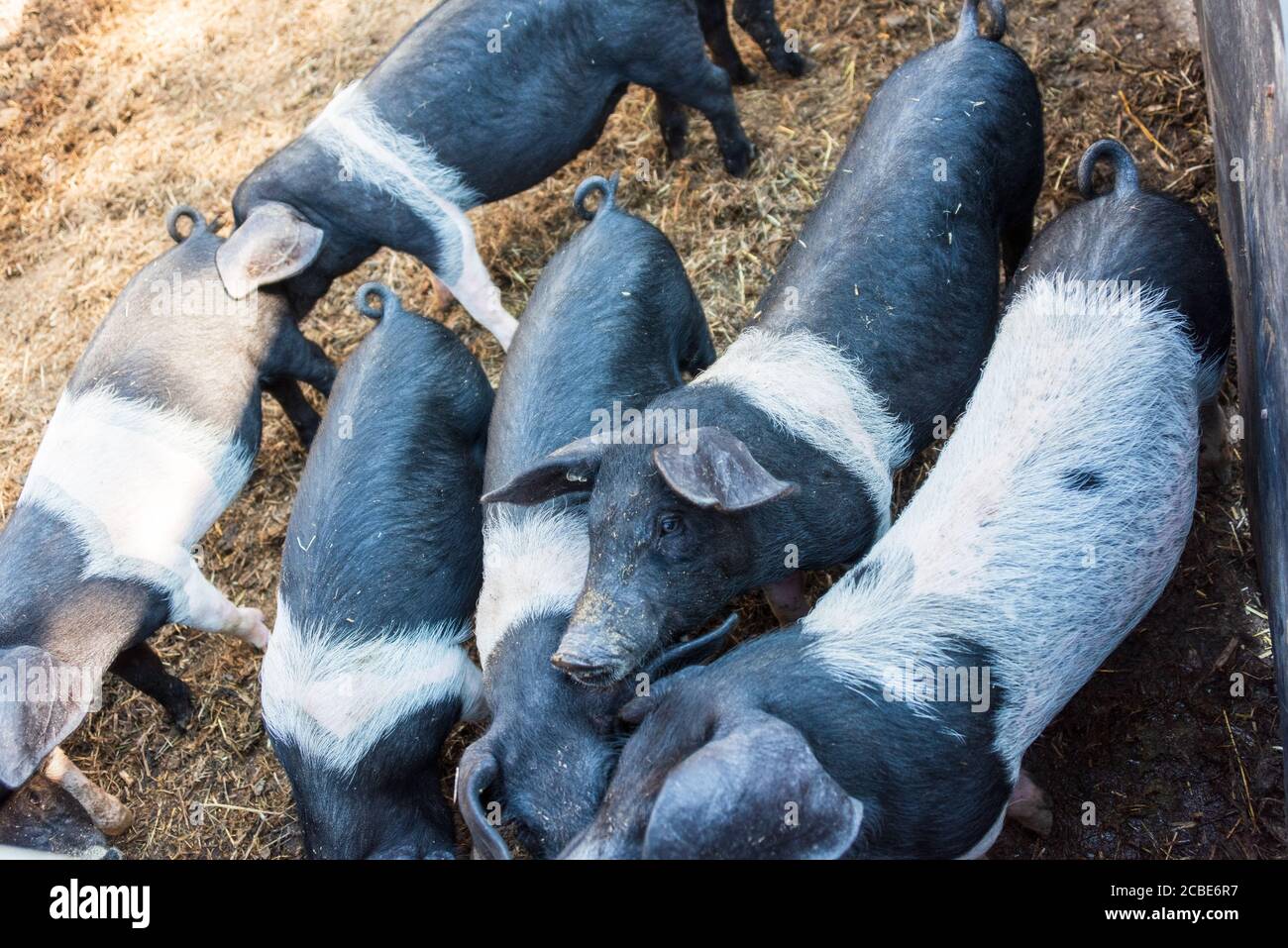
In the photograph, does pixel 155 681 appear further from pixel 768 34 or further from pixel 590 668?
pixel 768 34

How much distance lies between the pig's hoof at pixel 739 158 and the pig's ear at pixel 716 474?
2.42 meters

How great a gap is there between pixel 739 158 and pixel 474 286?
1.31 metres

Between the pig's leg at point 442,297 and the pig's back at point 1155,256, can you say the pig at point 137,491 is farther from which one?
the pig's back at point 1155,256

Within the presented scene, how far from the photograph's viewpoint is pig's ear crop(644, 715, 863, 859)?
2547mm

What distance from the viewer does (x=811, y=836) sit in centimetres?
261

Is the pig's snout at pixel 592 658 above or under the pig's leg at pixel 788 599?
above

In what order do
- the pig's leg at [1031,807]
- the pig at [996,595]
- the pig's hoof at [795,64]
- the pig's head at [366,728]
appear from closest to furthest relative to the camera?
the pig at [996,595], the pig's leg at [1031,807], the pig's head at [366,728], the pig's hoof at [795,64]

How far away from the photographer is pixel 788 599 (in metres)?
4.01

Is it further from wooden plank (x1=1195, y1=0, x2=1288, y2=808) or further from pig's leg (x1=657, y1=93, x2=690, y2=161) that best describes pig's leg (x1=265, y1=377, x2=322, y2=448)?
wooden plank (x1=1195, y1=0, x2=1288, y2=808)

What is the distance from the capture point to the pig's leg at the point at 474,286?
194 inches

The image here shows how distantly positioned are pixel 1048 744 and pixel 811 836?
146 centimetres

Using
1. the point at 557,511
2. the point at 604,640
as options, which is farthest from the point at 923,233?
the point at 604,640

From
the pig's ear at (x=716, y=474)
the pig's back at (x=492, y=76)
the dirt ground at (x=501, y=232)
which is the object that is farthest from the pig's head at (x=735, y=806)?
the pig's back at (x=492, y=76)

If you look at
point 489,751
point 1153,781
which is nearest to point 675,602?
point 489,751
